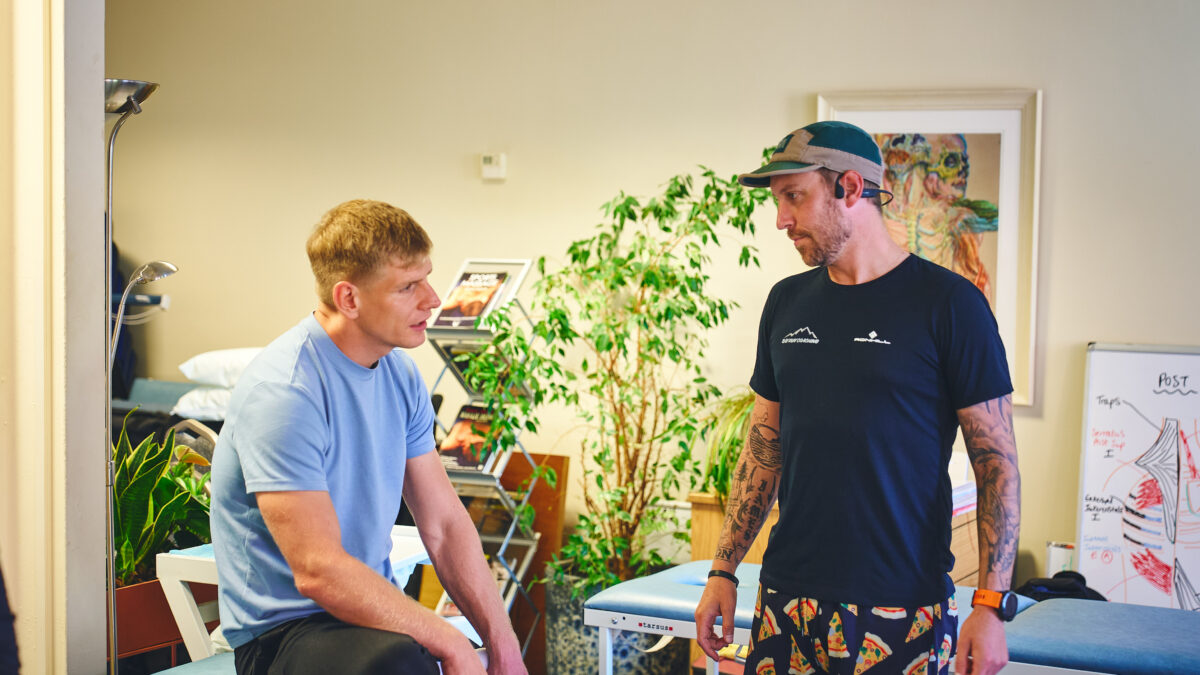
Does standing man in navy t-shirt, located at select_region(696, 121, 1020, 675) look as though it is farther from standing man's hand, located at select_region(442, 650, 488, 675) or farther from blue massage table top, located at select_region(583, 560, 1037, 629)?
blue massage table top, located at select_region(583, 560, 1037, 629)

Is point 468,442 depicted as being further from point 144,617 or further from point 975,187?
point 975,187

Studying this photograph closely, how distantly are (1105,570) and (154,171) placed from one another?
450 cm

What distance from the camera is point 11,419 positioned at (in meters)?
2.06

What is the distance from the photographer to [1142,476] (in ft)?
11.1

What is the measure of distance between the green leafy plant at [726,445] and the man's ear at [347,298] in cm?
190

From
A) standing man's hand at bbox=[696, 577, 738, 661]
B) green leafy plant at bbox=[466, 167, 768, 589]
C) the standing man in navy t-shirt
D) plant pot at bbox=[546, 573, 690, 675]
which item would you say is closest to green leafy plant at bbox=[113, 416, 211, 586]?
green leafy plant at bbox=[466, 167, 768, 589]

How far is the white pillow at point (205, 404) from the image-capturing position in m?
4.33

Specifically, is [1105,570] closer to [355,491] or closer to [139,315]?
[355,491]

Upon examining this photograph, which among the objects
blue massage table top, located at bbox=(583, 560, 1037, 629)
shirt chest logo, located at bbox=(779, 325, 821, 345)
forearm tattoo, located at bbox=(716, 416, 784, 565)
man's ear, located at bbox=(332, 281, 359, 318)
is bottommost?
blue massage table top, located at bbox=(583, 560, 1037, 629)

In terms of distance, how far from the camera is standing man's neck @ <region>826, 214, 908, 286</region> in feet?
5.12

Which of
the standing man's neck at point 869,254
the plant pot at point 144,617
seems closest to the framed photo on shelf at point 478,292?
the plant pot at point 144,617

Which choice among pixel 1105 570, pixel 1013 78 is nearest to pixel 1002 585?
pixel 1105 570

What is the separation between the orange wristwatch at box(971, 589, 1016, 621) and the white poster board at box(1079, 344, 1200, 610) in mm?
2291

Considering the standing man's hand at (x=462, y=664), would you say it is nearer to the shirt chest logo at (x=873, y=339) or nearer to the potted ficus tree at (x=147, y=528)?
the shirt chest logo at (x=873, y=339)
